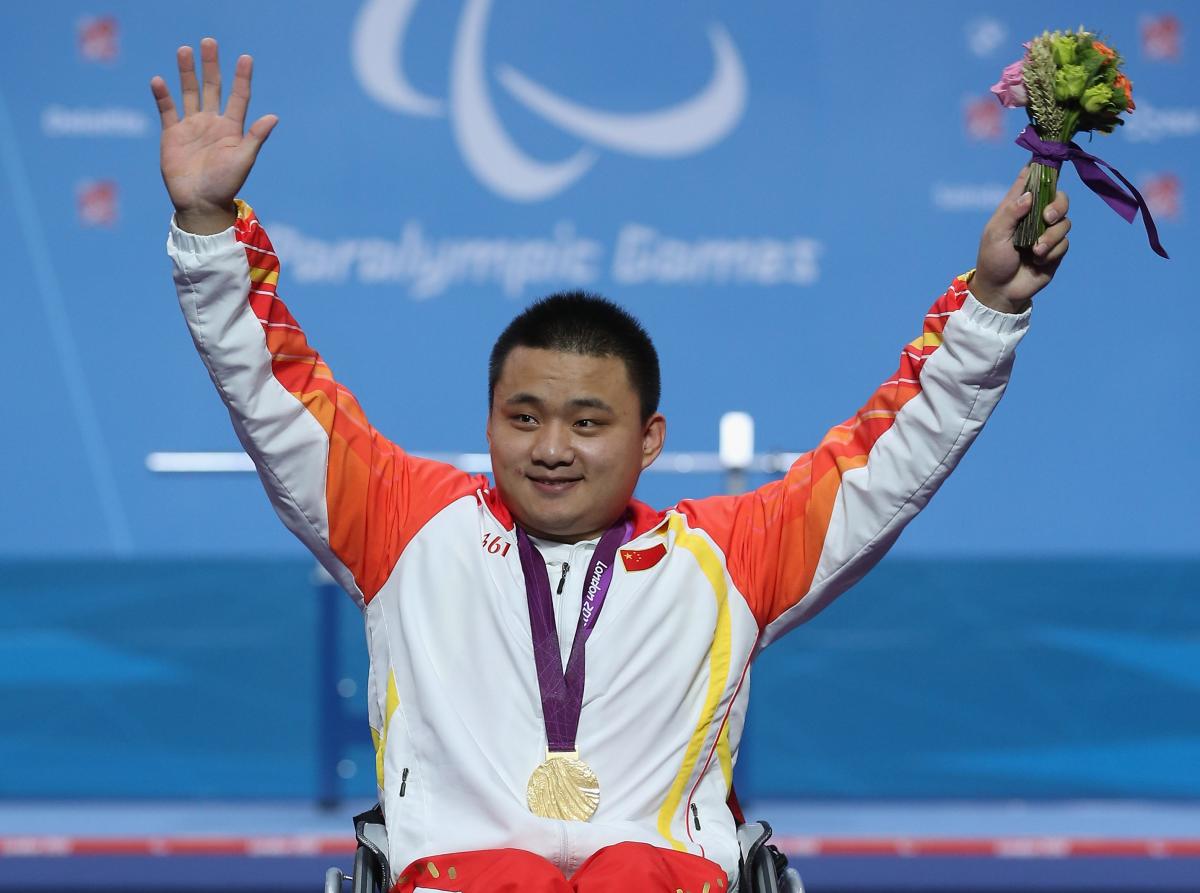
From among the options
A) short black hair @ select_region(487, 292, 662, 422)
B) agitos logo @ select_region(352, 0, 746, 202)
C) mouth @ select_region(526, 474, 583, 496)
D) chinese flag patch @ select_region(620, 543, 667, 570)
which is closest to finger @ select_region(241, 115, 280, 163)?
short black hair @ select_region(487, 292, 662, 422)

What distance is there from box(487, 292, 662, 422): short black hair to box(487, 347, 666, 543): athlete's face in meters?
0.02

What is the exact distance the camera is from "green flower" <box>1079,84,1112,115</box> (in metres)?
1.61

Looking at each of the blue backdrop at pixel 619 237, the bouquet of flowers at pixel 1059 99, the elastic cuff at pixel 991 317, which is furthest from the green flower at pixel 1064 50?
the blue backdrop at pixel 619 237

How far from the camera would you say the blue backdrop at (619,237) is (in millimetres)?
4336

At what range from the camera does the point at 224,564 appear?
422cm

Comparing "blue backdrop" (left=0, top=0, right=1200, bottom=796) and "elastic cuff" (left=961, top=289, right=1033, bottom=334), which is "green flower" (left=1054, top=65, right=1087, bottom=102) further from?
"blue backdrop" (left=0, top=0, right=1200, bottom=796)

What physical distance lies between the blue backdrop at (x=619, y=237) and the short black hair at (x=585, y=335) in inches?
93.9

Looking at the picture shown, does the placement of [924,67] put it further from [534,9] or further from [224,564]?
[224,564]

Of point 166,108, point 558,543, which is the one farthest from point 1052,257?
point 166,108

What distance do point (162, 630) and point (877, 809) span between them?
1.92m

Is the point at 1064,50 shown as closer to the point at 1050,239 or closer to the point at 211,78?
the point at 1050,239

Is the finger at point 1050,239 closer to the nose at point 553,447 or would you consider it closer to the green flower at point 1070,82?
the green flower at point 1070,82

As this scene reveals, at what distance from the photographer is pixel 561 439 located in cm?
174

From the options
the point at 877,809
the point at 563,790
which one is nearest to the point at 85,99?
the point at 877,809
